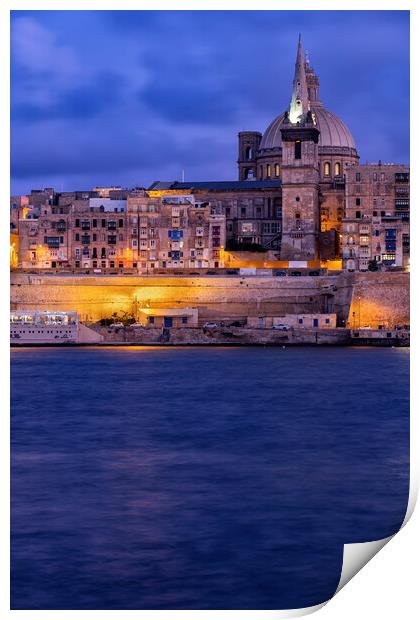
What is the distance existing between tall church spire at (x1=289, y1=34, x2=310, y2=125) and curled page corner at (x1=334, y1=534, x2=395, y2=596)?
36023 millimetres

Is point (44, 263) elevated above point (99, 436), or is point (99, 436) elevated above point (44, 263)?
point (44, 263)

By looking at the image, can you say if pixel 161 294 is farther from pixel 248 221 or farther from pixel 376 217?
pixel 248 221

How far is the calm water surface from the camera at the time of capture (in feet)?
23.2

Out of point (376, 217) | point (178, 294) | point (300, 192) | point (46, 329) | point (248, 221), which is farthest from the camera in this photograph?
point (248, 221)

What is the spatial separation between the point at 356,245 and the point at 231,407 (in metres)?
21.3

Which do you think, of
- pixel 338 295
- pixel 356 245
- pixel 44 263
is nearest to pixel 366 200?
pixel 356 245

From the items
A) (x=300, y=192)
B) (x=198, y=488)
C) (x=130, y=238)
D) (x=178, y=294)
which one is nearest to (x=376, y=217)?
(x=300, y=192)

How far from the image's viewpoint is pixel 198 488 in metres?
10.0

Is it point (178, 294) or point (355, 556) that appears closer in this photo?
point (355, 556)

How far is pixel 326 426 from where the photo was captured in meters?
14.8

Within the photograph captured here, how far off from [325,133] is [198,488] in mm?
37295

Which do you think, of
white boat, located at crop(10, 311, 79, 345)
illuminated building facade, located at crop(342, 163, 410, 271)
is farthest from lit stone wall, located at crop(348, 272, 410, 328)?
white boat, located at crop(10, 311, 79, 345)

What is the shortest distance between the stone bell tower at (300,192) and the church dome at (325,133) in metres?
4.27

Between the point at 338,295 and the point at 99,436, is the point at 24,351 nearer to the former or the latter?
the point at 338,295
